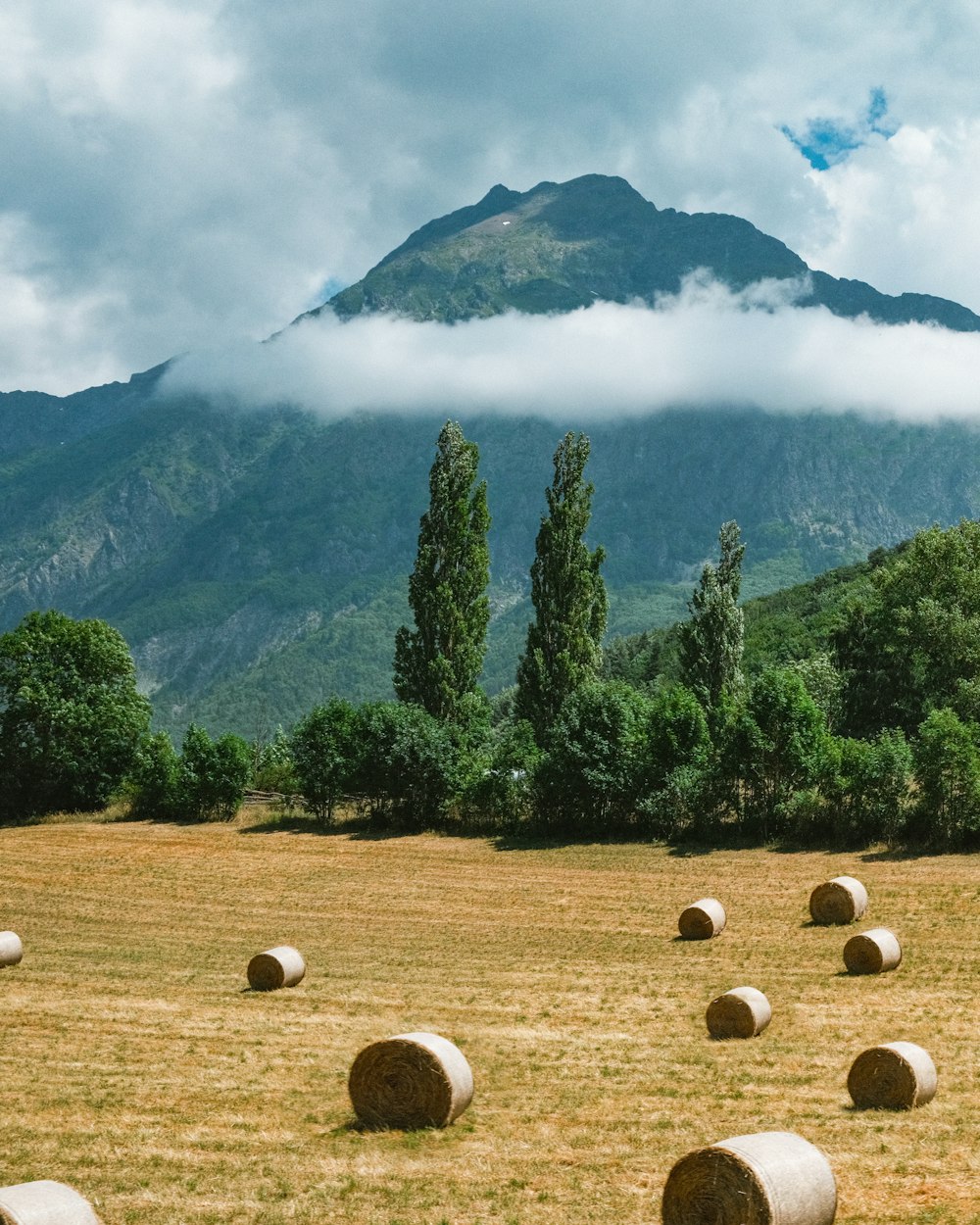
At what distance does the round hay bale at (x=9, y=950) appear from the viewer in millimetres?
25984

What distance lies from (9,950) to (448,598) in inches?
1239

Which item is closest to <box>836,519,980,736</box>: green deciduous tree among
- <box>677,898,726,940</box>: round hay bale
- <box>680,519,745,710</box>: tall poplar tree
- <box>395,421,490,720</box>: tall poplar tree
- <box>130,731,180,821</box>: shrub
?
<box>680,519,745,710</box>: tall poplar tree

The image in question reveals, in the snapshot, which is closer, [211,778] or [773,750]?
[773,750]

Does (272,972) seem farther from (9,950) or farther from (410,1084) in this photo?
(410,1084)

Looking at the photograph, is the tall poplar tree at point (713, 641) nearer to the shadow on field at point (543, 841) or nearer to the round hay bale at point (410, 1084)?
the shadow on field at point (543, 841)

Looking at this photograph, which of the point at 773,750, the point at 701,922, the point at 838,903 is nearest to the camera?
the point at 701,922

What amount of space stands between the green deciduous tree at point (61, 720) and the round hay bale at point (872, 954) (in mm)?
41718

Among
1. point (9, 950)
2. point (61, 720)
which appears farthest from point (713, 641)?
point (9, 950)

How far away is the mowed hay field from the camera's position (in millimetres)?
12469

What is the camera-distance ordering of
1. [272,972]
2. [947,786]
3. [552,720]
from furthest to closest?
[552,720] → [947,786] → [272,972]

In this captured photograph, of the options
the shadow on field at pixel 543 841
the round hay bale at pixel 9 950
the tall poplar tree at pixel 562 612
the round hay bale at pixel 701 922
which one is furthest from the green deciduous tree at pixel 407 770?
the round hay bale at pixel 9 950

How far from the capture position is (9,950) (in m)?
26.1

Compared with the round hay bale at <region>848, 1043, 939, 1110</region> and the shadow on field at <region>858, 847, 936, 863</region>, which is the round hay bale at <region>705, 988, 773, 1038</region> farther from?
the shadow on field at <region>858, 847, 936, 863</region>

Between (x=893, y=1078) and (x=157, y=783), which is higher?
(x=157, y=783)
